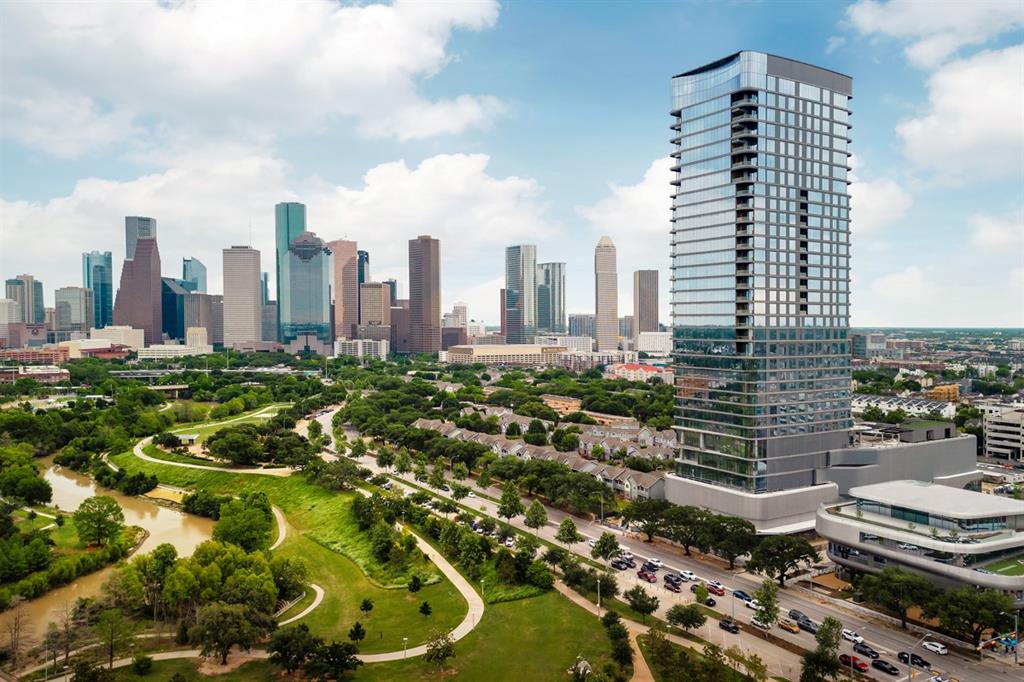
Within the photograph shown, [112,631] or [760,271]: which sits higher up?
[760,271]

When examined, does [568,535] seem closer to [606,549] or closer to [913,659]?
[606,549]

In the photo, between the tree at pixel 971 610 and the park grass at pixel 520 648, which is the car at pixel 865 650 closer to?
the tree at pixel 971 610

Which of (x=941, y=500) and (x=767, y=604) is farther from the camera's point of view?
(x=941, y=500)

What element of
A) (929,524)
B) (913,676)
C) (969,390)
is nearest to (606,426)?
(929,524)

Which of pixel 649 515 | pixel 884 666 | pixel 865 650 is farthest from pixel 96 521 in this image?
pixel 884 666

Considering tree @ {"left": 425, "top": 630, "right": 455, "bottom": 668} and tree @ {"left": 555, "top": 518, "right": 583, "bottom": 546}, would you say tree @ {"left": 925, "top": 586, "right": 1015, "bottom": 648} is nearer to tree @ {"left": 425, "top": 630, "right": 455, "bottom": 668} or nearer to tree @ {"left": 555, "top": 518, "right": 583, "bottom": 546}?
tree @ {"left": 555, "top": 518, "right": 583, "bottom": 546}

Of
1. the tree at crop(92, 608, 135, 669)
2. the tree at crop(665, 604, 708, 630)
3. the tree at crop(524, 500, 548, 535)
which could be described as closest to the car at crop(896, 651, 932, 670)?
the tree at crop(665, 604, 708, 630)

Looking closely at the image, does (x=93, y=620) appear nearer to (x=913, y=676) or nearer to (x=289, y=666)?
(x=289, y=666)

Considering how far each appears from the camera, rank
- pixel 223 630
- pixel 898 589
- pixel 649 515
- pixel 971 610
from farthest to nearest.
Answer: pixel 649 515 → pixel 898 589 → pixel 971 610 → pixel 223 630
